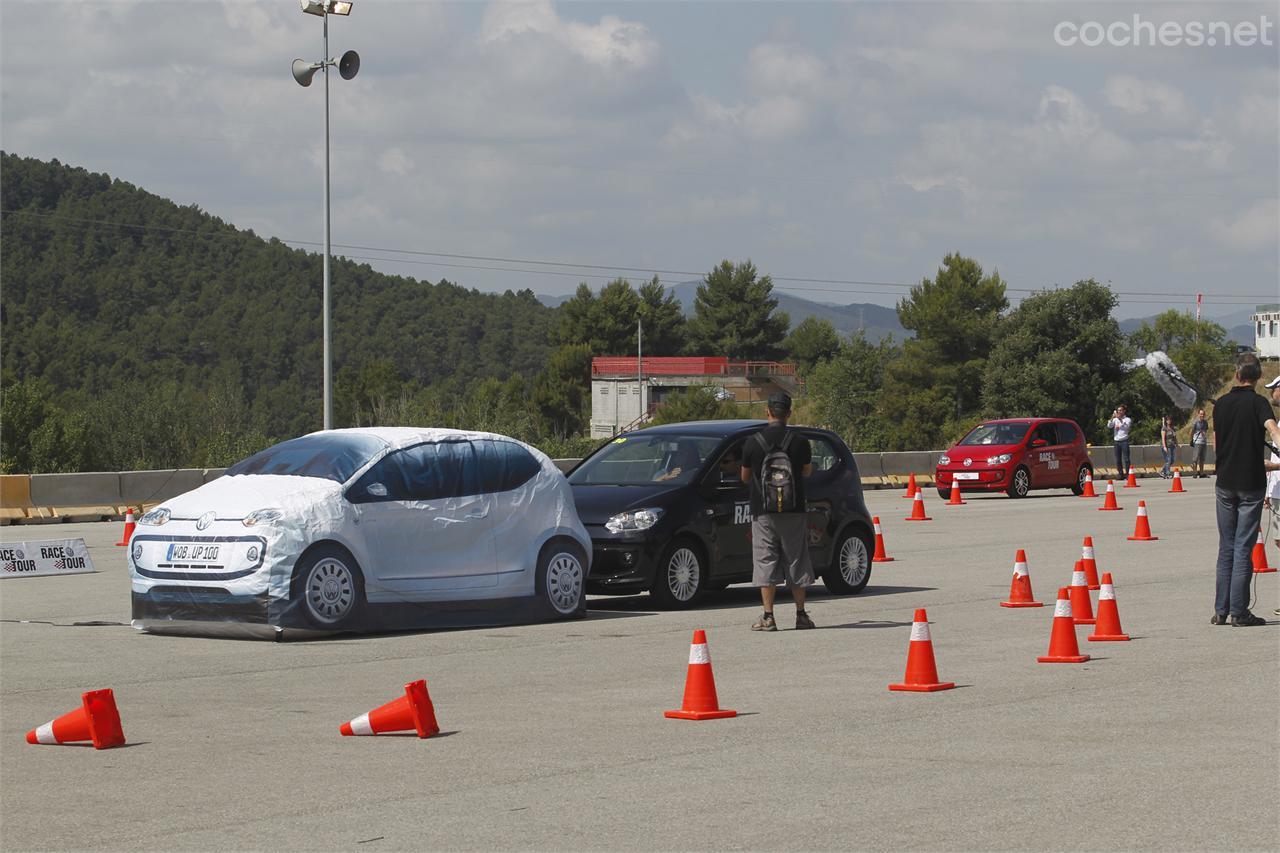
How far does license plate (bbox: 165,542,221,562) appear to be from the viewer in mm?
12797

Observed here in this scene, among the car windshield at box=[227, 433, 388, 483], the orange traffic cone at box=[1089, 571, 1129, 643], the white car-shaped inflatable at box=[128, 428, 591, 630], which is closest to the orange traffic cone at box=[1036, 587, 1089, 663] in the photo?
the orange traffic cone at box=[1089, 571, 1129, 643]

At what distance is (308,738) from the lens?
28.7ft

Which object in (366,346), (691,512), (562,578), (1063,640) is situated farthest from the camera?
(366,346)

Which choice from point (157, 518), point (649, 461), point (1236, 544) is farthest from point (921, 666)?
point (157, 518)

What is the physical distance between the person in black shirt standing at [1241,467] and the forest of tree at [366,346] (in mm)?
35493

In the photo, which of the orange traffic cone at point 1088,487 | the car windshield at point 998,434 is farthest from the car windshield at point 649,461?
the orange traffic cone at point 1088,487

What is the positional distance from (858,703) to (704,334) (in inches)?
5375

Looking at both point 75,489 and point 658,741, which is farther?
point 75,489

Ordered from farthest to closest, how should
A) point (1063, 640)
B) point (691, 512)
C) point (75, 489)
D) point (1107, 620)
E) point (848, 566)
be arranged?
1. point (75, 489)
2. point (848, 566)
3. point (691, 512)
4. point (1107, 620)
5. point (1063, 640)

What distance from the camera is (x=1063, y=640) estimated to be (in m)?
11.4

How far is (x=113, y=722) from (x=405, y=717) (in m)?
1.46

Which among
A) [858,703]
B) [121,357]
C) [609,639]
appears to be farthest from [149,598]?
[121,357]

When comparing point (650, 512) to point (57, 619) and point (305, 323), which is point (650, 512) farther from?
point (305, 323)

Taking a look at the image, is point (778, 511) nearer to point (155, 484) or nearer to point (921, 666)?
point (921, 666)
